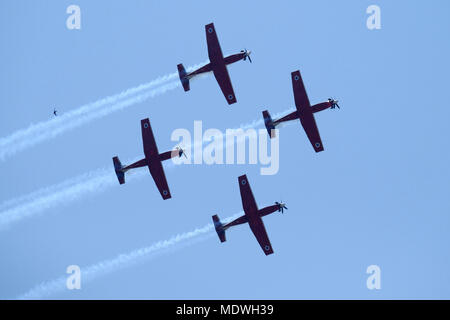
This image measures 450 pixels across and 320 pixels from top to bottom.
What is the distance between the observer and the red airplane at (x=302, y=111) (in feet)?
258

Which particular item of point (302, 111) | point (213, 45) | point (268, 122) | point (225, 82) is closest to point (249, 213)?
point (268, 122)

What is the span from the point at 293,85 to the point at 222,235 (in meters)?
15.2

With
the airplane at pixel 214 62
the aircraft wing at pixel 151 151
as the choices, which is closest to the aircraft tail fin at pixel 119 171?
the aircraft wing at pixel 151 151

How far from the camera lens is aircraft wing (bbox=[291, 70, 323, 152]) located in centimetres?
7850

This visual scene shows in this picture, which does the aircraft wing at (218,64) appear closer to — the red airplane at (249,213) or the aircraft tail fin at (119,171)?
the red airplane at (249,213)

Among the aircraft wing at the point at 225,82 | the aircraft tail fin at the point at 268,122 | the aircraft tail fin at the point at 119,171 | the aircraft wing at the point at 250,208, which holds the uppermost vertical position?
the aircraft wing at the point at 225,82

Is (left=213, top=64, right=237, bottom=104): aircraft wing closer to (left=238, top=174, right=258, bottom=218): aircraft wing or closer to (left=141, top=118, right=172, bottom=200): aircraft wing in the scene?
(left=238, top=174, right=258, bottom=218): aircraft wing

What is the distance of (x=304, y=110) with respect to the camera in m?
79.2

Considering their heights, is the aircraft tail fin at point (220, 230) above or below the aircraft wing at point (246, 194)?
below

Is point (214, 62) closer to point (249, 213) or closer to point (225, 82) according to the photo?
point (225, 82)

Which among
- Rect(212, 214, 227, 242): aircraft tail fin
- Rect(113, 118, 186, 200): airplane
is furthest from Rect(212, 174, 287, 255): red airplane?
Rect(113, 118, 186, 200): airplane

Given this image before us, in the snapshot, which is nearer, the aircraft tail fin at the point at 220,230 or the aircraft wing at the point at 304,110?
the aircraft wing at the point at 304,110

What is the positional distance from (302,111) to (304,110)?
21 cm

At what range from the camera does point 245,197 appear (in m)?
79.4
